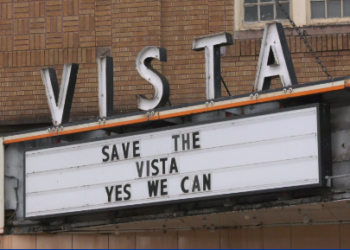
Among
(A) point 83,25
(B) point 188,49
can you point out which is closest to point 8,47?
(A) point 83,25

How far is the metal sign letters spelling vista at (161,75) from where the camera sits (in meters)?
11.6

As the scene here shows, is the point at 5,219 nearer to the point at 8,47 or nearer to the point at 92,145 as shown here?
the point at 92,145

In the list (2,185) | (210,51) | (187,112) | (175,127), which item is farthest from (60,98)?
(210,51)

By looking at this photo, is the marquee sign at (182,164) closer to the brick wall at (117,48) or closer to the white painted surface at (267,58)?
the white painted surface at (267,58)

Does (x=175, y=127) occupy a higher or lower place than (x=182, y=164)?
higher

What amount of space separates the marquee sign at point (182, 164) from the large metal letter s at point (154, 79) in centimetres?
42

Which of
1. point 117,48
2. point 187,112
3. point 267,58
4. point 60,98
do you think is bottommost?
point 187,112

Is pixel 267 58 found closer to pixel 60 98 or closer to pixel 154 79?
pixel 154 79

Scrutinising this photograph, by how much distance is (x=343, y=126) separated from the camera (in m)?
11.2

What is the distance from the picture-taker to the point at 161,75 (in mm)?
12508

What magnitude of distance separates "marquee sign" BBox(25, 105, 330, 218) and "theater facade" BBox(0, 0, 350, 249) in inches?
0.7

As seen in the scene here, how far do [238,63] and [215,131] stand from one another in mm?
2989

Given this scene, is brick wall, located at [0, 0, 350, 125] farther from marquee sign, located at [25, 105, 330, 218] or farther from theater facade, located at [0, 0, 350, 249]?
marquee sign, located at [25, 105, 330, 218]

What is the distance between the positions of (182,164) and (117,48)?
3.70m
